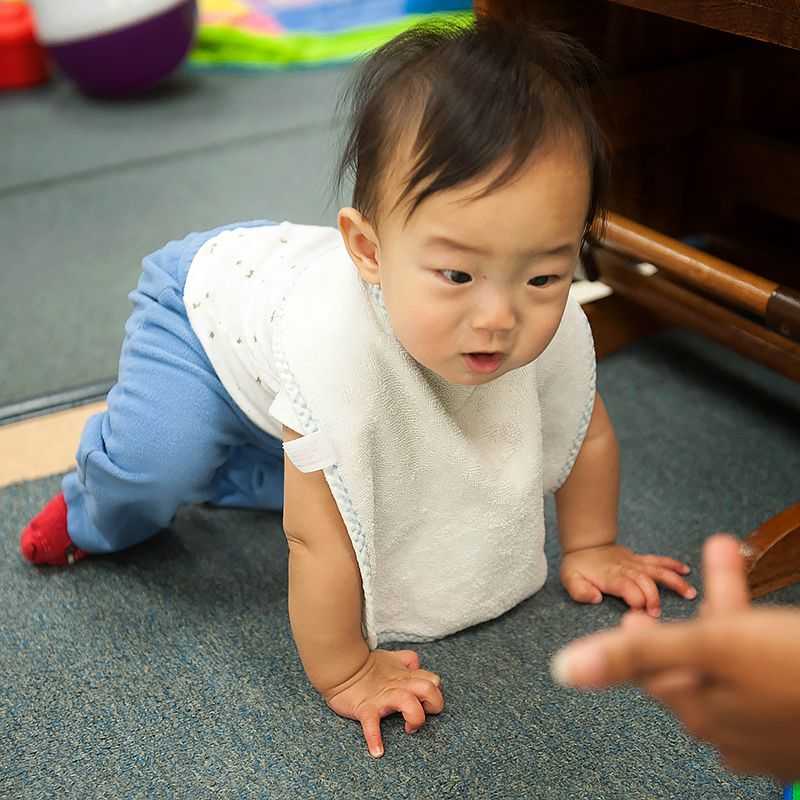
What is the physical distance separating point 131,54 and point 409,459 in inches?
71.9

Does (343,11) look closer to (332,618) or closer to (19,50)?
(19,50)

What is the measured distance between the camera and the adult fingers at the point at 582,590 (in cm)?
92

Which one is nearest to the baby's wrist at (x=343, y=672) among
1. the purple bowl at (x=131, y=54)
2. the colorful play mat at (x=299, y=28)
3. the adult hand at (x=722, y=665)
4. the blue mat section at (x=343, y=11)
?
the adult hand at (x=722, y=665)

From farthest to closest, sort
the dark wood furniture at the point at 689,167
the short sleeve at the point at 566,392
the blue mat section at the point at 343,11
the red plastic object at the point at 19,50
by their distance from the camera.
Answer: the blue mat section at the point at 343,11
the red plastic object at the point at 19,50
the dark wood furniture at the point at 689,167
the short sleeve at the point at 566,392

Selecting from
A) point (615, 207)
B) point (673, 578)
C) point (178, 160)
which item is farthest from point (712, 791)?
point (178, 160)

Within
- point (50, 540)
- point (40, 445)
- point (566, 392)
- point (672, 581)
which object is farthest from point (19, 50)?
point (672, 581)

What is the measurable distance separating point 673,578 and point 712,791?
221mm

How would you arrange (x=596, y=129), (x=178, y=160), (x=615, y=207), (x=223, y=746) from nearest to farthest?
(x=596, y=129) → (x=223, y=746) → (x=615, y=207) → (x=178, y=160)

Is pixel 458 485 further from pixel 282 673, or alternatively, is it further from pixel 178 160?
pixel 178 160

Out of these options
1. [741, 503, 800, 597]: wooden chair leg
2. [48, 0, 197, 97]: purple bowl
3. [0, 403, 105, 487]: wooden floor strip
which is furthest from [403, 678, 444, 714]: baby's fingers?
[48, 0, 197, 97]: purple bowl

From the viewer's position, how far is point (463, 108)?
2.19ft

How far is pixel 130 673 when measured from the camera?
0.88 m

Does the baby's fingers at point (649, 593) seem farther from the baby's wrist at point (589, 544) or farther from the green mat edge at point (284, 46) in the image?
the green mat edge at point (284, 46)

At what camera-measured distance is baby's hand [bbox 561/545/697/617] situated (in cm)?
91
